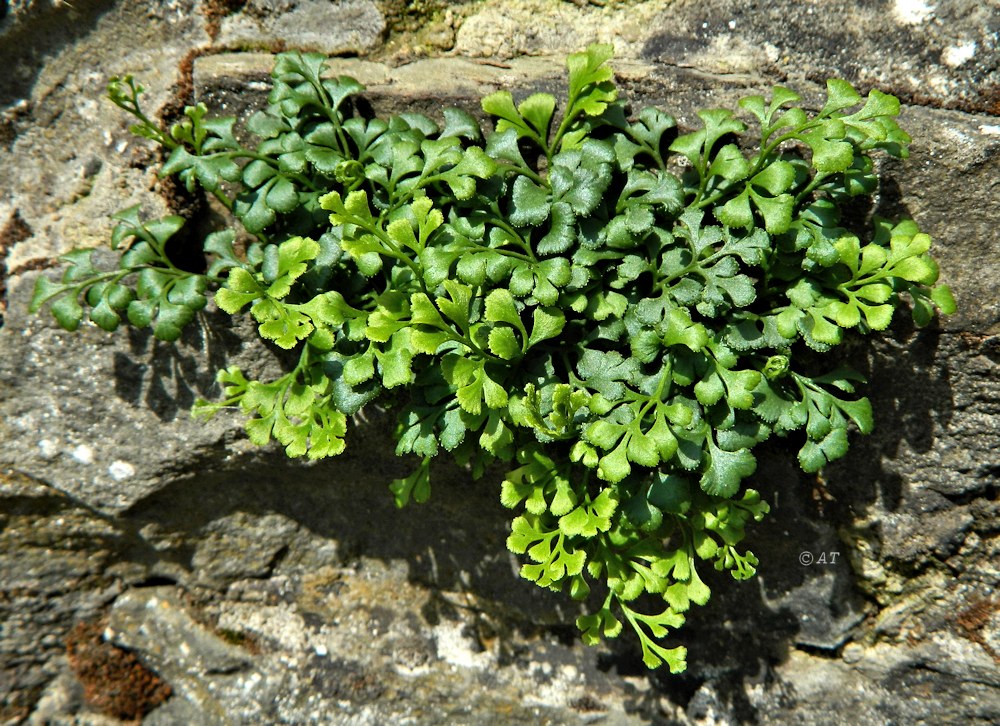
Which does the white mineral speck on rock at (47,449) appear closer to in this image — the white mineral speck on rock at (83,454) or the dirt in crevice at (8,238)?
the white mineral speck on rock at (83,454)

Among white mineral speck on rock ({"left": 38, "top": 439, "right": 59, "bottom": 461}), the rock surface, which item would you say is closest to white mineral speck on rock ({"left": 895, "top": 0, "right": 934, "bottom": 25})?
the rock surface

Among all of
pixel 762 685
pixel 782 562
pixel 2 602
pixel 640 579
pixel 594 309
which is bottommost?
pixel 762 685

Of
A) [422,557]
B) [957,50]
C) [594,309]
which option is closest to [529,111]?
[594,309]

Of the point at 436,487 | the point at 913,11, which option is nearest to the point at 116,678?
the point at 436,487

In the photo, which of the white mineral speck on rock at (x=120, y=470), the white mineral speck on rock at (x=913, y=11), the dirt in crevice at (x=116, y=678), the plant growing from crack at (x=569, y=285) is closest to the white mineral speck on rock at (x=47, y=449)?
the white mineral speck on rock at (x=120, y=470)

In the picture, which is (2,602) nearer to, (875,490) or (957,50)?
(875,490)

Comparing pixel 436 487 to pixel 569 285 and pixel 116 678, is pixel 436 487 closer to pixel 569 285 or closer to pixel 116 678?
pixel 569 285
